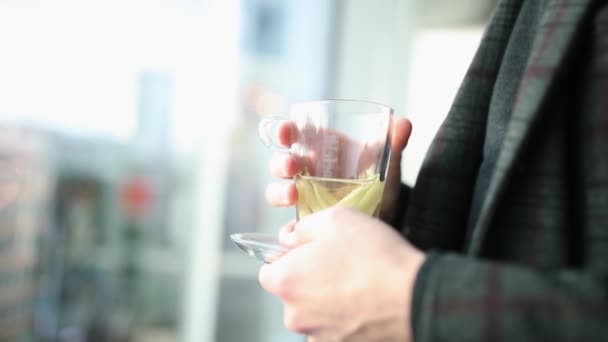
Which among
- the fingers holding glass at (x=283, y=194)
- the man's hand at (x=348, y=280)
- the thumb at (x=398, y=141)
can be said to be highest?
the thumb at (x=398, y=141)

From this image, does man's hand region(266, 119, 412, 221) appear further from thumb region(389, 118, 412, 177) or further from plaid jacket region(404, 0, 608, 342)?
plaid jacket region(404, 0, 608, 342)

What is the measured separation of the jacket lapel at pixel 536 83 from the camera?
0.32 metres

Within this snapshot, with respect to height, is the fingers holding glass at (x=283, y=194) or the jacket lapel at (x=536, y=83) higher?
the jacket lapel at (x=536, y=83)

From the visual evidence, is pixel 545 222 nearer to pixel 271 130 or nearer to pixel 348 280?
pixel 348 280

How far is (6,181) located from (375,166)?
133 cm

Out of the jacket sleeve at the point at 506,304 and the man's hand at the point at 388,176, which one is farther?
the man's hand at the point at 388,176

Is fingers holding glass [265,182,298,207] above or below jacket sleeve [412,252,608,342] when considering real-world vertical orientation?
above

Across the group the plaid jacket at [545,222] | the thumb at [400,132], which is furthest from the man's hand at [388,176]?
the plaid jacket at [545,222]

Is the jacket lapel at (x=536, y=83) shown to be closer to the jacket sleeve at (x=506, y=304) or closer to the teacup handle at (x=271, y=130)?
the jacket sleeve at (x=506, y=304)

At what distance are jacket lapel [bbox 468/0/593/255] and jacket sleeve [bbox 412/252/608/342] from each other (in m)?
0.06

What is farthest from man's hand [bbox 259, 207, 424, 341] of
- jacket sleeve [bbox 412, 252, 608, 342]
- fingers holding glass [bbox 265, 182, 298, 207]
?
fingers holding glass [bbox 265, 182, 298, 207]

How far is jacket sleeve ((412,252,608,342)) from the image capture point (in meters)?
0.26

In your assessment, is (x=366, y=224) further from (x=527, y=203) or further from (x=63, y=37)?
(x=63, y=37)

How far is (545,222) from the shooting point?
321 millimetres
